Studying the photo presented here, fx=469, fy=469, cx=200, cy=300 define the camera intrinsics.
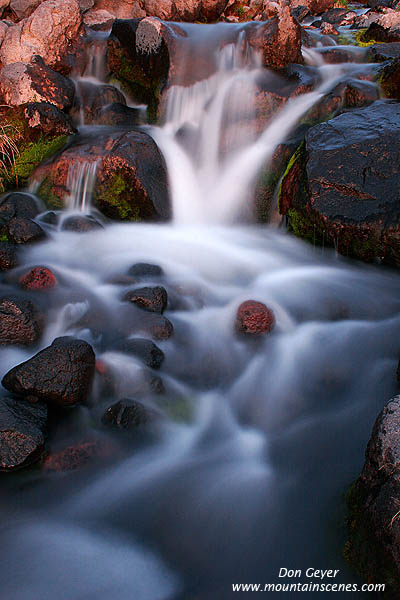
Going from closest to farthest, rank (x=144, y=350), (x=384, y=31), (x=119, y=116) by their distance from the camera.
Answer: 1. (x=144, y=350)
2. (x=119, y=116)
3. (x=384, y=31)

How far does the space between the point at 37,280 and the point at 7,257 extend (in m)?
0.73

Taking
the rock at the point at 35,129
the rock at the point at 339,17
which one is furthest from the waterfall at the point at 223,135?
the rock at the point at 339,17

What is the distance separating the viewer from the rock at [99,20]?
12.0m

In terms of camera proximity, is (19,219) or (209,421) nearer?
(209,421)

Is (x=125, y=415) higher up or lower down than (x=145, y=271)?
lower down

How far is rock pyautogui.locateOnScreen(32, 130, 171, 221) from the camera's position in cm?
723

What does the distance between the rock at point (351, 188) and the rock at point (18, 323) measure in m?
3.76

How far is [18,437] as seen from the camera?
10.3 ft

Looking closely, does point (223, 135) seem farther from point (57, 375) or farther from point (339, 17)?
point (339, 17)

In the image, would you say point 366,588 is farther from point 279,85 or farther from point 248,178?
point 279,85

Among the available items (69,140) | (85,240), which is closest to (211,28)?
(69,140)

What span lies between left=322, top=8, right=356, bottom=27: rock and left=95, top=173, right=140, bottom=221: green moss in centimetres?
1316

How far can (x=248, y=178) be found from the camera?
777 centimetres

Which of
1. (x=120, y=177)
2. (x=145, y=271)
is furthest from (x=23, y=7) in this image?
(x=145, y=271)
